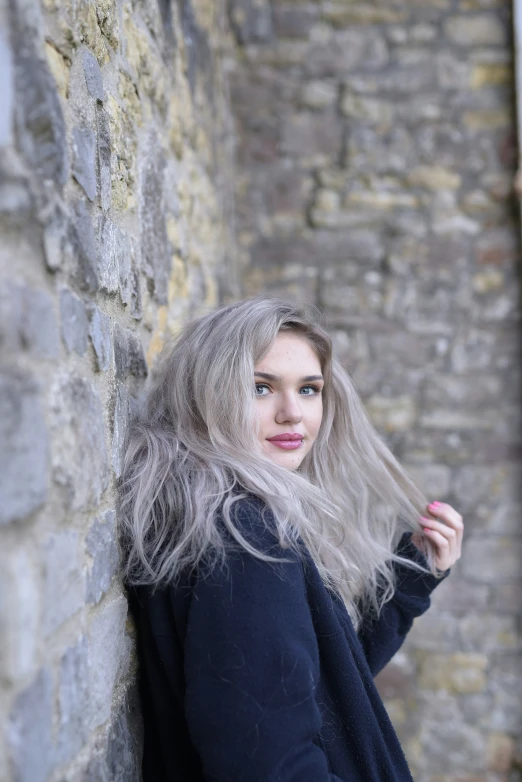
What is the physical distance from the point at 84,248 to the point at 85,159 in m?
0.17

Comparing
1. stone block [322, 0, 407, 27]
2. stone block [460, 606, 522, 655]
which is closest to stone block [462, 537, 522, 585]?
stone block [460, 606, 522, 655]

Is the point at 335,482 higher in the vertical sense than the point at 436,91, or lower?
lower

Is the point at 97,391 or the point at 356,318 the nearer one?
the point at 97,391

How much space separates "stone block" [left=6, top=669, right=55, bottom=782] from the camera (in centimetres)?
86

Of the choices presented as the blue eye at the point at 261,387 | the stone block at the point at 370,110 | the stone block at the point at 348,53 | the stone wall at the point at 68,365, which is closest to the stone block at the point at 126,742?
the stone wall at the point at 68,365

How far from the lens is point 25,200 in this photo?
0.96 m

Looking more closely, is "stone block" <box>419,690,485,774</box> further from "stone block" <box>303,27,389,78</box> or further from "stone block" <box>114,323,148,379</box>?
"stone block" <box>303,27,389,78</box>

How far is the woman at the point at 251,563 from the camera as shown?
1179 millimetres

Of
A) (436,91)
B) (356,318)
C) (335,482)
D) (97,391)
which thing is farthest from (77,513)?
(436,91)

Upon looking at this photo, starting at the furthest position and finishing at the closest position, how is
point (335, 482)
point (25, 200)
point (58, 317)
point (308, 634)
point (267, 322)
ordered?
point (335, 482) → point (267, 322) → point (308, 634) → point (58, 317) → point (25, 200)

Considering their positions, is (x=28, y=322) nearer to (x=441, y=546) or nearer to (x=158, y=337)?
(x=158, y=337)

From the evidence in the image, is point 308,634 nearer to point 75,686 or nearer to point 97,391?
point 75,686

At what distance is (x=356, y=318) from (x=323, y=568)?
2065mm

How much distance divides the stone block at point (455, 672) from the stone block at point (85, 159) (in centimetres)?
280
